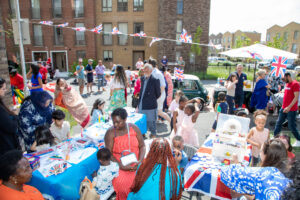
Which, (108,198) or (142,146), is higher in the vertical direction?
(142,146)

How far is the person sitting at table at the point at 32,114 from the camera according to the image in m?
3.87

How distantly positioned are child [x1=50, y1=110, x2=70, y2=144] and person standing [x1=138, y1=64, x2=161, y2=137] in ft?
→ 6.20

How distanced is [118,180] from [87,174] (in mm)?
726

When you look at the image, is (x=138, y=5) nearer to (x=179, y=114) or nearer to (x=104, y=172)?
(x=179, y=114)

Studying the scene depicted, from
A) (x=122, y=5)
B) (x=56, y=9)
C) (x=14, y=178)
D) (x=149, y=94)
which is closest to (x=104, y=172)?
(x=14, y=178)

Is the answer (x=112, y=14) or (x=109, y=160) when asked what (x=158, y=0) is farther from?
(x=109, y=160)

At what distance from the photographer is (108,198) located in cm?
346

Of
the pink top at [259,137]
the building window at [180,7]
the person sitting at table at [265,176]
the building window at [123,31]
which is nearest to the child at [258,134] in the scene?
the pink top at [259,137]

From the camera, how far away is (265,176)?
1.95 meters

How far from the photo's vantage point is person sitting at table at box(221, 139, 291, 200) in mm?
1836

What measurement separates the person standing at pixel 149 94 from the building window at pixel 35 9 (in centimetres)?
2590

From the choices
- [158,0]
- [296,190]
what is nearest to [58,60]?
[158,0]

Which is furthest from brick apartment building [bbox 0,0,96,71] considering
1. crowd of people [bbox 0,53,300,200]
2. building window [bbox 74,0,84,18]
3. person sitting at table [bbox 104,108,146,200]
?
person sitting at table [bbox 104,108,146,200]

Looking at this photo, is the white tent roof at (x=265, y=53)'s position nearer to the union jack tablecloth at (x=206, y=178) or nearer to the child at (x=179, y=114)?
the child at (x=179, y=114)
